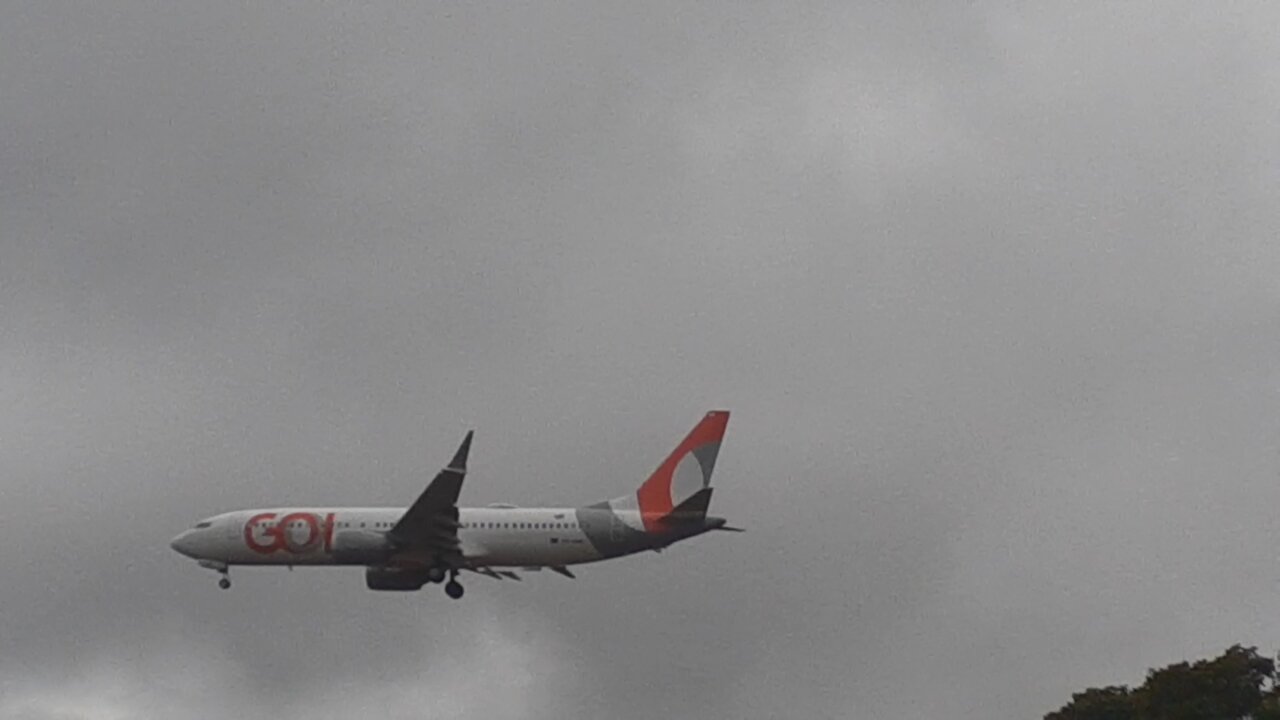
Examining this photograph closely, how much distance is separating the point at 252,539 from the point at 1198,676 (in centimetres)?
5793

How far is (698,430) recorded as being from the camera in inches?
4882

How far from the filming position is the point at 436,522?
11981cm

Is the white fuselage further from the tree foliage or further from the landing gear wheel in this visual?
the tree foliage

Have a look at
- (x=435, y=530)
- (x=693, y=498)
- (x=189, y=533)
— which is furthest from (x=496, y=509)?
(x=189, y=533)

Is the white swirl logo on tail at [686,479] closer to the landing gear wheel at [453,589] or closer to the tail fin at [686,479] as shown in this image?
the tail fin at [686,479]

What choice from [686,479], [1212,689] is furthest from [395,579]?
[1212,689]

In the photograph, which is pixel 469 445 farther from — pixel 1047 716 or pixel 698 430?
pixel 1047 716

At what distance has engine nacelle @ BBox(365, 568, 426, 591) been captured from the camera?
405 feet

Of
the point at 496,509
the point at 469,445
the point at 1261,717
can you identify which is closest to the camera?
the point at 1261,717

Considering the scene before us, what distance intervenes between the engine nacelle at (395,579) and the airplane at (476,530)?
0.06 m

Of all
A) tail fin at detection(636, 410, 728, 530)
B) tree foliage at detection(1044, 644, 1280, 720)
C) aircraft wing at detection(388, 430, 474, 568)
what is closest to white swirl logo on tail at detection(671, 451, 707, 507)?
tail fin at detection(636, 410, 728, 530)

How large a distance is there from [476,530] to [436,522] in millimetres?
2971

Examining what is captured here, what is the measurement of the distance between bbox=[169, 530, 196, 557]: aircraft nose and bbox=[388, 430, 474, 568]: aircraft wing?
15567mm

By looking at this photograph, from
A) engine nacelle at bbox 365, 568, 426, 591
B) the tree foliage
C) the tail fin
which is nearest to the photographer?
the tree foliage
